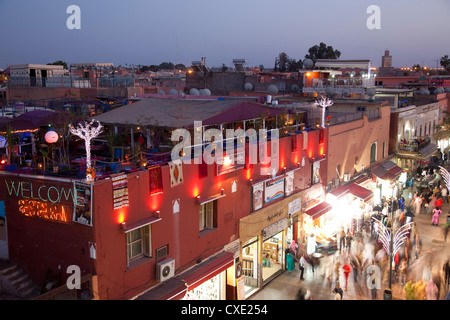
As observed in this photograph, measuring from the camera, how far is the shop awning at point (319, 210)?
62.1 ft

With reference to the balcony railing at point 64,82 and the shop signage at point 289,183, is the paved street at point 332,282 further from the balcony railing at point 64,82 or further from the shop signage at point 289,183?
the balcony railing at point 64,82

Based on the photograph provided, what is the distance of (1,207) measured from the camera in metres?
11.6

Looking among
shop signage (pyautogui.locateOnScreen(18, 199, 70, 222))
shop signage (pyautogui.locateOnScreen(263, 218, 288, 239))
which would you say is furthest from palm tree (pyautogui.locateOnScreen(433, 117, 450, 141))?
shop signage (pyautogui.locateOnScreen(18, 199, 70, 222))

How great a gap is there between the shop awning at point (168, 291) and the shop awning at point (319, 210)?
8268 millimetres

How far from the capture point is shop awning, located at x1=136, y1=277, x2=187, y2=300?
446 inches

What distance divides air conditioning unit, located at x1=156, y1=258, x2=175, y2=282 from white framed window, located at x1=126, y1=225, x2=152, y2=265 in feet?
1.44

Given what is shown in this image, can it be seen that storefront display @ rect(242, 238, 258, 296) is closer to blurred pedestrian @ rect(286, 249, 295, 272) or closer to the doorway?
blurred pedestrian @ rect(286, 249, 295, 272)

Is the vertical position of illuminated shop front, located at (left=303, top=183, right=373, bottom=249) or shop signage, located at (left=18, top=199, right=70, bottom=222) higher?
shop signage, located at (left=18, top=199, right=70, bottom=222)

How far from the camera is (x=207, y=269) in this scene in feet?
43.5

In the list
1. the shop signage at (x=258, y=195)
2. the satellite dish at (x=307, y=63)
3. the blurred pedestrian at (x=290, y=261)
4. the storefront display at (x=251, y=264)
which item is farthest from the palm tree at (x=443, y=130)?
the storefront display at (x=251, y=264)

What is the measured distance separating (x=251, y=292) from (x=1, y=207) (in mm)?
8989

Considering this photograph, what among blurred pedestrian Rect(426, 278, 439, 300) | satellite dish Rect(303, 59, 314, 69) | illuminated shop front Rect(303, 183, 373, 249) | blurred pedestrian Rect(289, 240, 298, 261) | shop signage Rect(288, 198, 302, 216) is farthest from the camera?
satellite dish Rect(303, 59, 314, 69)

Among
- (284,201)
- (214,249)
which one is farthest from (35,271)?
(284,201)
